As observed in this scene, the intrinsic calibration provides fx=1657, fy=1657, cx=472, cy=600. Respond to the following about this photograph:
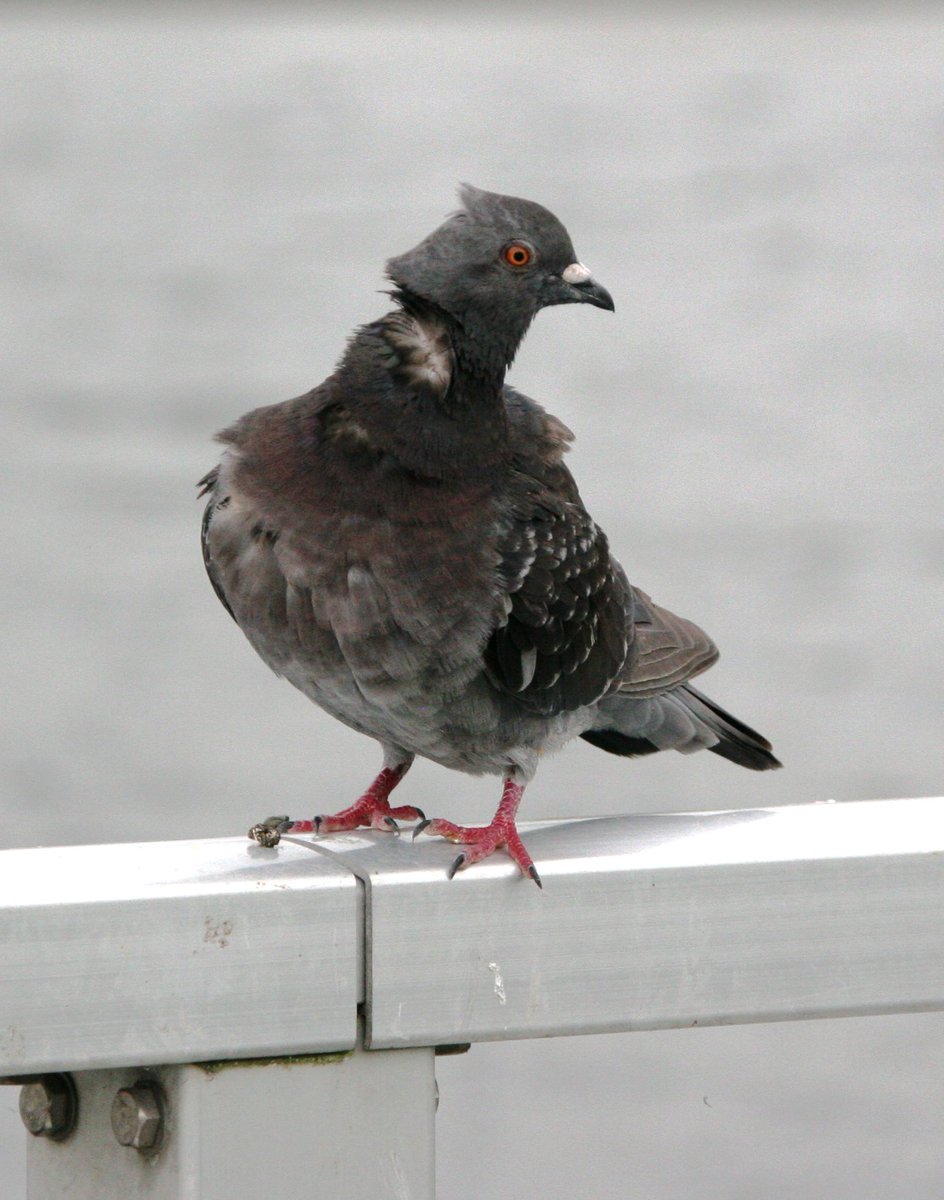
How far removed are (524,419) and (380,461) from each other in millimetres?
458

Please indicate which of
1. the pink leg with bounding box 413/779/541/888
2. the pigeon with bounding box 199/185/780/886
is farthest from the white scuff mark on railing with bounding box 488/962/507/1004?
the pigeon with bounding box 199/185/780/886

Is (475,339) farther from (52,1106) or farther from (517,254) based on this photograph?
(52,1106)

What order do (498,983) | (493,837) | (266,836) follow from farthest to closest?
(493,837) < (266,836) < (498,983)

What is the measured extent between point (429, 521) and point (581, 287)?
549 mm

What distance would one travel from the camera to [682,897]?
171cm

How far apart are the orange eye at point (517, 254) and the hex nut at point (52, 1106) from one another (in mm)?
1739

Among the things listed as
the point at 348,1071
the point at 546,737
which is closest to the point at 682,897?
the point at 348,1071

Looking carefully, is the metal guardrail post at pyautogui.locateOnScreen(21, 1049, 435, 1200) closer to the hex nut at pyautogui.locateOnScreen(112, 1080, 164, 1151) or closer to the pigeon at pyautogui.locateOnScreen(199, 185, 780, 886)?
the hex nut at pyautogui.locateOnScreen(112, 1080, 164, 1151)

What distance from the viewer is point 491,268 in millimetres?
2934

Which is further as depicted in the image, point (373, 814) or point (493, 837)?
point (373, 814)

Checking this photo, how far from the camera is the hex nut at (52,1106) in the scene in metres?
1.68

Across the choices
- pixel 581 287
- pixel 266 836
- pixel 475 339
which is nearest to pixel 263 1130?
pixel 266 836

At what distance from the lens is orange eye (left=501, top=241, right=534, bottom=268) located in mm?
2955

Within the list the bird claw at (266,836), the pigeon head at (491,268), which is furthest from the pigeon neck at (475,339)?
the bird claw at (266,836)
